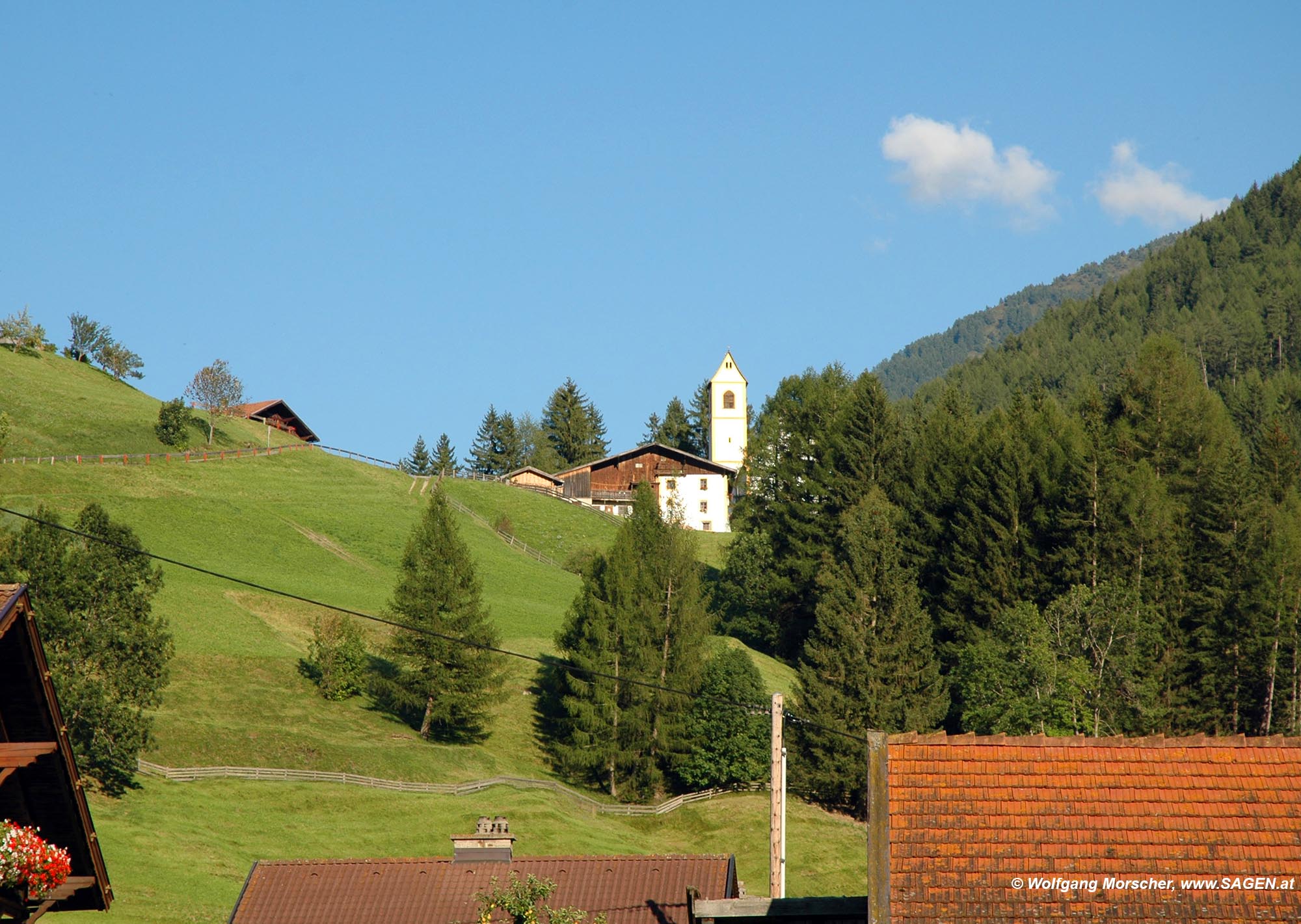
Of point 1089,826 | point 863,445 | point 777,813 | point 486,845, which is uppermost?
point 863,445

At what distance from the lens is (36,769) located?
12.1 metres

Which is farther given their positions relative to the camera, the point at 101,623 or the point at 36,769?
the point at 101,623

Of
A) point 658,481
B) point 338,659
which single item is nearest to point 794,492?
point 338,659

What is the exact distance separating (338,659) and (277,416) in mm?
78221

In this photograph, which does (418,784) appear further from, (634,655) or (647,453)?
(647,453)

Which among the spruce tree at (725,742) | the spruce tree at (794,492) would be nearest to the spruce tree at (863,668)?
the spruce tree at (725,742)

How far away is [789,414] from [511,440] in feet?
244

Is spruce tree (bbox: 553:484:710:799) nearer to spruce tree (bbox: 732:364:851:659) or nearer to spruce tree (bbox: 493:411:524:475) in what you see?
spruce tree (bbox: 732:364:851:659)

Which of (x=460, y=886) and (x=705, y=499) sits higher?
(x=705, y=499)

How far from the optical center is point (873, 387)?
3420 inches

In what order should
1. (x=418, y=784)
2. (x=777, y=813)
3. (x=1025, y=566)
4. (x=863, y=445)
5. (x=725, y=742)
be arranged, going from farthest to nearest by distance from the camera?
(x=863, y=445) < (x=1025, y=566) < (x=725, y=742) < (x=418, y=784) < (x=777, y=813)

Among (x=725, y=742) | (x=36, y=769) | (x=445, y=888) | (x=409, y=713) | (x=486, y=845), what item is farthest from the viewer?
(x=409, y=713)

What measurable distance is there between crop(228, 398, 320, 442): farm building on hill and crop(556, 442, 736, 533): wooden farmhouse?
27.5 metres

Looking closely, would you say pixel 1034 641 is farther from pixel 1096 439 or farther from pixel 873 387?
pixel 873 387
